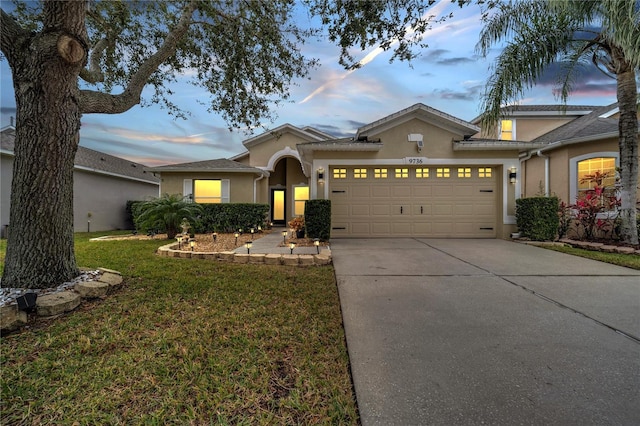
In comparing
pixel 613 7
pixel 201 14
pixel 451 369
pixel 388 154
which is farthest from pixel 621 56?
pixel 201 14

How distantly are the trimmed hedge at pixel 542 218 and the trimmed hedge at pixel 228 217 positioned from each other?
30.6ft

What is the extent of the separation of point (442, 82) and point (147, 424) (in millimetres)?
10268

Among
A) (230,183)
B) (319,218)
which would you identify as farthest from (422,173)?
(230,183)

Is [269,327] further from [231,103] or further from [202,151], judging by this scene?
[202,151]

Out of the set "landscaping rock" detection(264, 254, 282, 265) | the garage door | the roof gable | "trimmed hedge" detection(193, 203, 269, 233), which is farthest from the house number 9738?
"trimmed hedge" detection(193, 203, 269, 233)

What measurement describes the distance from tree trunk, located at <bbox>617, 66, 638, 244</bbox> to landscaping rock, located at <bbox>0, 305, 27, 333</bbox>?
11.7 metres

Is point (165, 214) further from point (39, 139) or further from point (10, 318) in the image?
point (10, 318)

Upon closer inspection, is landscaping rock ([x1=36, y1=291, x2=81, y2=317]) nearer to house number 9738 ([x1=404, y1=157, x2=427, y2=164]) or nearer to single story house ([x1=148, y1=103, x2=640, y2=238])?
single story house ([x1=148, y1=103, x2=640, y2=238])

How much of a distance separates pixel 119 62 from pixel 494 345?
8.89m

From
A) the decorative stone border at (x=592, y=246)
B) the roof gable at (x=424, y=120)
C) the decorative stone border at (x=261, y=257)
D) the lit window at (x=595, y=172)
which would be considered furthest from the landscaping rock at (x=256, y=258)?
the lit window at (x=595, y=172)

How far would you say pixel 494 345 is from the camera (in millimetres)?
2342

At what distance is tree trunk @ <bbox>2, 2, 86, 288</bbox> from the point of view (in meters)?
3.13

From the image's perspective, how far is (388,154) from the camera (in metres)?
8.77

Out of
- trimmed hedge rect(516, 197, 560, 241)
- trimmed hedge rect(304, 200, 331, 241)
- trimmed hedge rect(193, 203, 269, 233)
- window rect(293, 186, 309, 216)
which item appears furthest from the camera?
window rect(293, 186, 309, 216)
